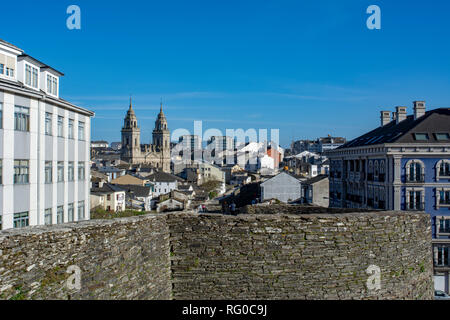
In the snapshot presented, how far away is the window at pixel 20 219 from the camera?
19664 millimetres

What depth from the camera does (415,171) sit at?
32625 mm

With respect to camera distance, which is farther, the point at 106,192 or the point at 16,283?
the point at 106,192

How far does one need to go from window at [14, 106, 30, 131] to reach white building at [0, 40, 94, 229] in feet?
0.15

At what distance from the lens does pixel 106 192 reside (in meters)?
54.1

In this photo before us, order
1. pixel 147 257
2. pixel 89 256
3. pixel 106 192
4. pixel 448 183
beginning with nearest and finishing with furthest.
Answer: pixel 89 256, pixel 147 257, pixel 448 183, pixel 106 192

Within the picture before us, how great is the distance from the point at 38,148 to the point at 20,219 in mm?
3662

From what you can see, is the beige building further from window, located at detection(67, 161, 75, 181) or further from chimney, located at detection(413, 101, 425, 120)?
window, located at detection(67, 161, 75, 181)

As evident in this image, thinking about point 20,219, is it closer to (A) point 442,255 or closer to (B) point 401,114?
(A) point 442,255

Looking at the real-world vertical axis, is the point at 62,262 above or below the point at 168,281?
above

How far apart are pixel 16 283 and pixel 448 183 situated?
33.3 metres

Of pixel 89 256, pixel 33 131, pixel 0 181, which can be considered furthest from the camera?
pixel 33 131

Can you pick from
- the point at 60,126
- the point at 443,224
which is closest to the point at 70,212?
the point at 60,126
